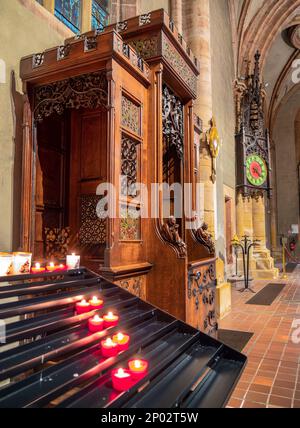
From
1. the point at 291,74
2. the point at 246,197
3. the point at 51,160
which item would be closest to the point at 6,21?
the point at 51,160

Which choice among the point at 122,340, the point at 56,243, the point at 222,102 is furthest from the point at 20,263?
the point at 222,102

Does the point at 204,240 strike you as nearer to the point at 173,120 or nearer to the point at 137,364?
the point at 173,120

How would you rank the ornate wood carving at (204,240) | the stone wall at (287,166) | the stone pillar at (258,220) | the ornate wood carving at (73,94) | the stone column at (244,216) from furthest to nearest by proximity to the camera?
the stone wall at (287,166) < the stone pillar at (258,220) < the stone column at (244,216) < the ornate wood carving at (204,240) < the ornate wood carving at (73,94)

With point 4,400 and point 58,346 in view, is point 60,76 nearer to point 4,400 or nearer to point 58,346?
point 58,346

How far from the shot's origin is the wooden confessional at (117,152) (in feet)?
9.74

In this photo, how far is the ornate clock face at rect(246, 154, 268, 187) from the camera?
35.5 feet

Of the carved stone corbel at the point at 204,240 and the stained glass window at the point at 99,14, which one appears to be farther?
the stained glass window at the point at 99,14

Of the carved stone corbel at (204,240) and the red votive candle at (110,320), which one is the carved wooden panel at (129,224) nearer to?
the red votive candle at (110,320)

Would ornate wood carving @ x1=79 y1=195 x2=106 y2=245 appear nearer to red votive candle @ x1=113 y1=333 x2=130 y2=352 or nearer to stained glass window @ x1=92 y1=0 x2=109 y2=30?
red votive candle @ x1=113 y1=333 x2=130 y2=352

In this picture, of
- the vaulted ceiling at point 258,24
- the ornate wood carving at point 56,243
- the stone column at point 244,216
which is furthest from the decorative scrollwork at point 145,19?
the vaulted ceiling at point 258,24

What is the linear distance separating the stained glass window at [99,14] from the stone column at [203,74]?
2.55 m

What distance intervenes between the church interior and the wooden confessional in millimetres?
15

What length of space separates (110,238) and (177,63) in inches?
94.4

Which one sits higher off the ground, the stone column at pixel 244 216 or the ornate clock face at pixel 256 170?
the ornate clock face at pixel 256 170
